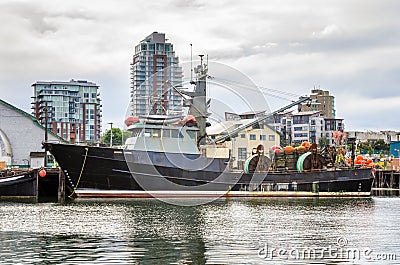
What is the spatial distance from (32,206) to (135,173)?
1324 centimetres

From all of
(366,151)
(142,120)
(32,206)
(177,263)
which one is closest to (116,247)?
(177,263)

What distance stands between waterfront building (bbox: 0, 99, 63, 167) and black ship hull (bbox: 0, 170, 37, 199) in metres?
21.2

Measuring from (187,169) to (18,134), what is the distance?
26288 millimetres

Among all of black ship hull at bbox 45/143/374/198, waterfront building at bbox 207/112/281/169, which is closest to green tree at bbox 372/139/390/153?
waterfront building at bbox 207/112/281/169

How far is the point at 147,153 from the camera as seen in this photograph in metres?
59.1

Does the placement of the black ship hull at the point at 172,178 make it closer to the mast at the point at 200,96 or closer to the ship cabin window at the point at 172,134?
the ship cabin window at the point at 172,134

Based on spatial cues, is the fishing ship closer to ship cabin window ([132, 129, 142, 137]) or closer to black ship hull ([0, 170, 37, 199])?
ship cabin window ([132, 129, 142, 137])

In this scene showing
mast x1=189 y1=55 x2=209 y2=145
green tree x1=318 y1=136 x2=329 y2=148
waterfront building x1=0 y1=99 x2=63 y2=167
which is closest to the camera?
mast x1=189 y1=55 x2=209 y2=145

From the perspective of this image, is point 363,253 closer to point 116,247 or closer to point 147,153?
point 116,247

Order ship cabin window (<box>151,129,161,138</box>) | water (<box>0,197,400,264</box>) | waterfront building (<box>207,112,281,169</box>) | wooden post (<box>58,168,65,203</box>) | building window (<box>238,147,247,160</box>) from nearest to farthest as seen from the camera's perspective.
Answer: water (<box>0,197,400,264</box>) < wooden post (<box>58,168,65,203</box>) < ship cabin window (<box>151,129,161,138</box>) < waterfront building (<box>207,112,281,169</box>) < building window (<box>238,147,247,160</box>)

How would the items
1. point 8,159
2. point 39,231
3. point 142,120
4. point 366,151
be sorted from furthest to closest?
point 366,151
point 8,159
point 142,120
point 39,231

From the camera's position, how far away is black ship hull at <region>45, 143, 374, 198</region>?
57156 mm

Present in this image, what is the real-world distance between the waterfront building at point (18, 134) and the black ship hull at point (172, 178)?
21.1m

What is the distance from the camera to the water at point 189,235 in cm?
2352
